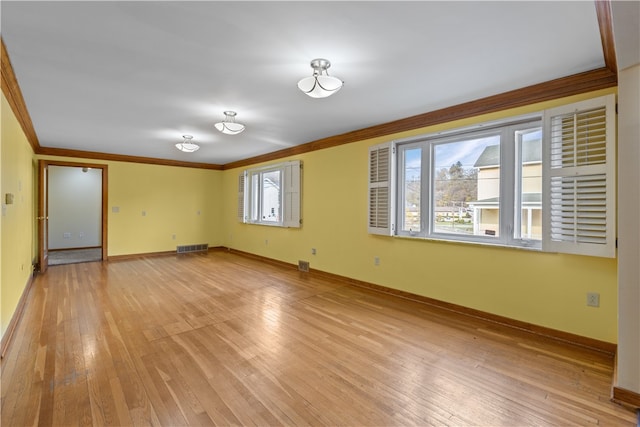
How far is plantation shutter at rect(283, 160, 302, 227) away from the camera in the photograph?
5.55 metres

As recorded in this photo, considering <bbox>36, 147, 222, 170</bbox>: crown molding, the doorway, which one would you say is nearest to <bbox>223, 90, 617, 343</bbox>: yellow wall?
<bbox>36, 147, 222, 170</bbox>: crown molding

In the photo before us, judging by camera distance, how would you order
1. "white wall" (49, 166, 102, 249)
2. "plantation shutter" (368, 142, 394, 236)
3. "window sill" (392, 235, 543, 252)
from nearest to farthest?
"window sill" (392, 235, 543, 252), "plantation shutter" (368, 142, 394, 236), "white wall" (49, 166, 102, 249)

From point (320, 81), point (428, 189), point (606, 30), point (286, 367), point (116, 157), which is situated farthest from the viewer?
point (116, 157)

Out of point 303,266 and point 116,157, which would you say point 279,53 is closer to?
point 303,266

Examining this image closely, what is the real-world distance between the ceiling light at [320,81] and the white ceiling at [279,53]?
3.3 inches

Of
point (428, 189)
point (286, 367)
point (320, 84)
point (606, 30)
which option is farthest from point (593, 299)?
point (320, 84)

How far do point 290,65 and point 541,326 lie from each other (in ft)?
10.8

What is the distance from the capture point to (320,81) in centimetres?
237

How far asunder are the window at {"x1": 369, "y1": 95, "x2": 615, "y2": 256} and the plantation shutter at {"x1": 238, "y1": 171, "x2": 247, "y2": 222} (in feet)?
12.2

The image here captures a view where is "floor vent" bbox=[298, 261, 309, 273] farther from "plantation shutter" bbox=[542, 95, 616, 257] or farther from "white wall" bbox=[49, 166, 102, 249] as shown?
"white wall" bbox=[49, 166, 102, 249]

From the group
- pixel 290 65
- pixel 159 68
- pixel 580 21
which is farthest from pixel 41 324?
pixel 580 21

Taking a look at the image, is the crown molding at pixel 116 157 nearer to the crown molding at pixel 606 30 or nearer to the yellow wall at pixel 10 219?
the yellow wall at pixel 10 219

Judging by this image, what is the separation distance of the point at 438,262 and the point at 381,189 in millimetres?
1231

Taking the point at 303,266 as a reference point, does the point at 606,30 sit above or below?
above
